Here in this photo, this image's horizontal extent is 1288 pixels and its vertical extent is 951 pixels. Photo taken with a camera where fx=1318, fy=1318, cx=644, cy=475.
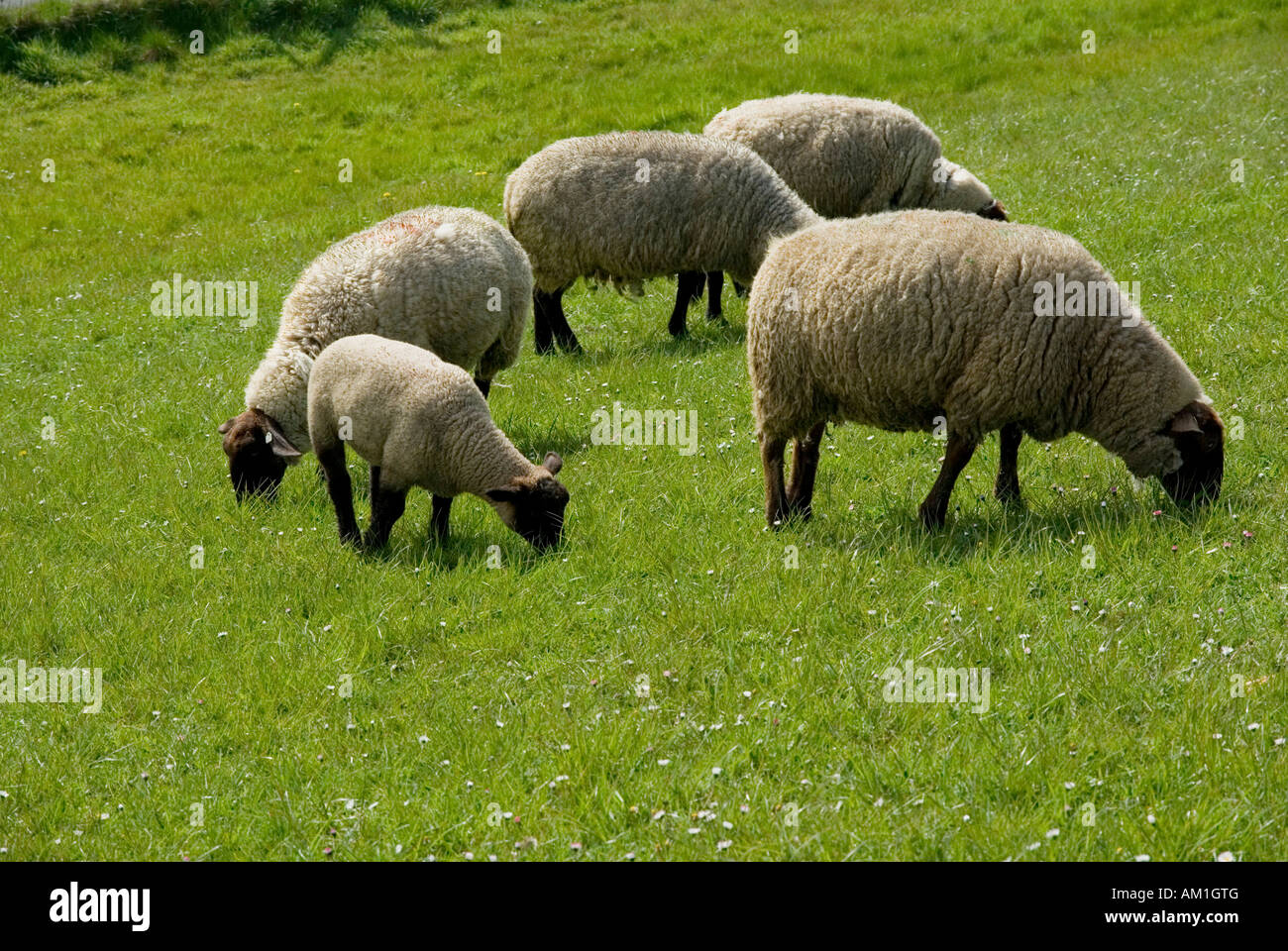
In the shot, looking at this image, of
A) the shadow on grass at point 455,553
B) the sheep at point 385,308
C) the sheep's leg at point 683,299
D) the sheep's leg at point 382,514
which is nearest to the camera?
the shadow on grass at point 455,553

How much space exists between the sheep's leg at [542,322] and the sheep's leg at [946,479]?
20.5ft

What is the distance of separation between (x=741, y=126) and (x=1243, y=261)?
16.3 feet

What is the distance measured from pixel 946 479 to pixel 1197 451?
1329 mm

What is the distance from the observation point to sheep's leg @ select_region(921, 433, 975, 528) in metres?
7.17

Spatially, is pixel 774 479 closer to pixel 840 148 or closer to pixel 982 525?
pixel 982 525

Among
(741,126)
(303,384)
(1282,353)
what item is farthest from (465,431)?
(741,126)

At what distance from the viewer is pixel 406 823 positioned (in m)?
4.99

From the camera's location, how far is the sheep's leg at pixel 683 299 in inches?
501

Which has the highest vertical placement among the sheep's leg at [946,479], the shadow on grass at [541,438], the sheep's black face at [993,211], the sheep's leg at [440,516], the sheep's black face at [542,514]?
the sheep's black face at [993,211]

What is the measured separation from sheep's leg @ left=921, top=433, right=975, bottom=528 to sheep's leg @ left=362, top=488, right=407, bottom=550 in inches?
125

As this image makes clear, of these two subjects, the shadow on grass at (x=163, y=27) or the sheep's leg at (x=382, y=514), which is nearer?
the sheep's leg at (x=382, y=514)

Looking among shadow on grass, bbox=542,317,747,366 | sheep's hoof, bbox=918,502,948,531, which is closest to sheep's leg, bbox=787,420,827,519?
sheep's hoof, bbox=918,502,948,531

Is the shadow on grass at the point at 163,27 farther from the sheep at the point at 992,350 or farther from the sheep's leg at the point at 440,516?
the sheep at the point at 992,350

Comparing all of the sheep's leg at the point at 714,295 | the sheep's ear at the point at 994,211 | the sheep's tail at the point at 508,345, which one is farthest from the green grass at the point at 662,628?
the sheep's ear at the point at 994,211
